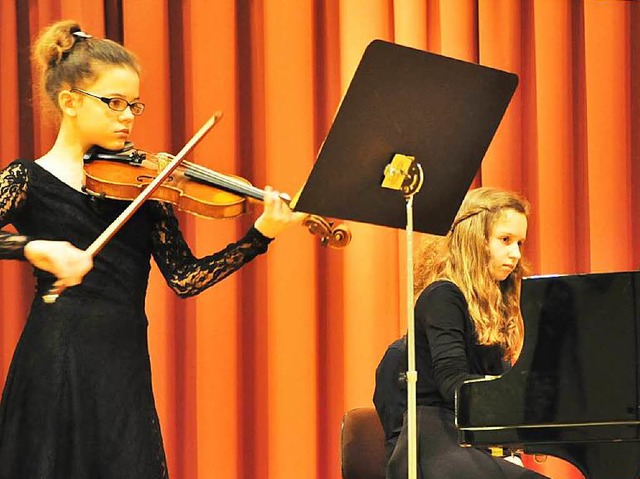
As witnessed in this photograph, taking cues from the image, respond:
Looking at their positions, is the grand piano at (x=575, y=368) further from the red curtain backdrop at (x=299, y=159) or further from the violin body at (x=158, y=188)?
the red curtain backdrop at (x=299, y=159)

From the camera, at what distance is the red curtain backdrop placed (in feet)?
12.4

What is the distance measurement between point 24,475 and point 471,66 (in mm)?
1259

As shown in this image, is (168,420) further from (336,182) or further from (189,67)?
(336,182)

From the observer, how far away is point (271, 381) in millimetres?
3781

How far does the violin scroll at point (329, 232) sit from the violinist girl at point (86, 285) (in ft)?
0.16

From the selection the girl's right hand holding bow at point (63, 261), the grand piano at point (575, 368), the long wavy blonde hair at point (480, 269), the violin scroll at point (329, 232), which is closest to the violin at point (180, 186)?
the violin scroll at point (329, 232)

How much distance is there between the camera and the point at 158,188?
2301 mm

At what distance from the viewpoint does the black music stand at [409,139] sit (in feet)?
7.06

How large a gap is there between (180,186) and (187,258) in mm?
188

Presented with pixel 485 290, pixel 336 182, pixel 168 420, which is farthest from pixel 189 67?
pixel 336 182

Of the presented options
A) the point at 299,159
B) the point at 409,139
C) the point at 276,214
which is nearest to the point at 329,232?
the point at 276,214

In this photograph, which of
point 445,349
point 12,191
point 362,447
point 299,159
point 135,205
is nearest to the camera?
point 135,205

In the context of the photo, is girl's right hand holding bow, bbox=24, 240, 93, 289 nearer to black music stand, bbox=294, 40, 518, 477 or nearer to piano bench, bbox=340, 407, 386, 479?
black music stand, bbox=294, 40, 518, 477

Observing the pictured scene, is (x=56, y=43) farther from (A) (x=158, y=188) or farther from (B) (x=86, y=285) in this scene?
(B) (x=86, y=285)
